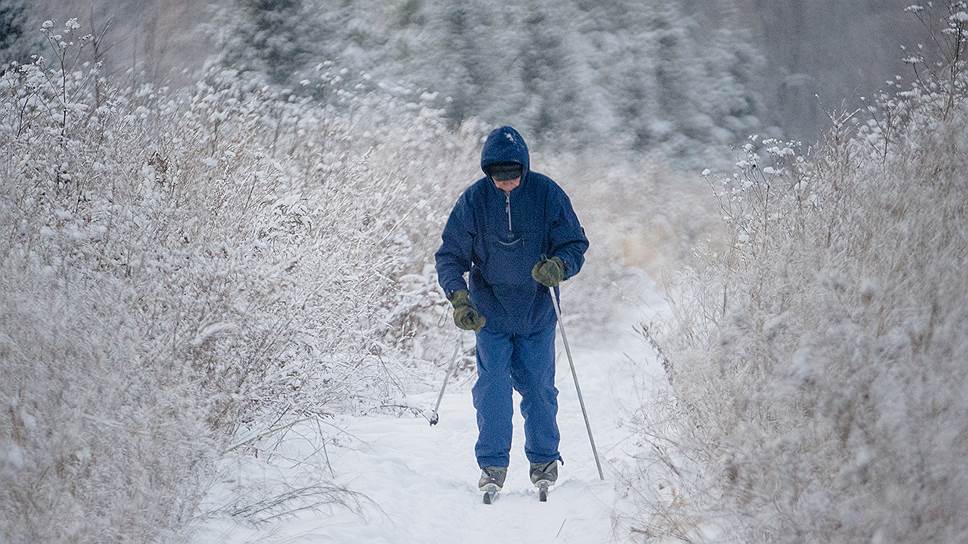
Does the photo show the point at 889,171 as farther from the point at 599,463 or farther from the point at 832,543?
the point at 832,543

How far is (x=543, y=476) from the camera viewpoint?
159 inches

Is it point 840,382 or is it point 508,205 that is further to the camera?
point 508,205

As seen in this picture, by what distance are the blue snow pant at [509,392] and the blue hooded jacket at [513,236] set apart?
0.08 meters

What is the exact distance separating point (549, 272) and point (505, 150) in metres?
0.57

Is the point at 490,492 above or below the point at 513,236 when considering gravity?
below

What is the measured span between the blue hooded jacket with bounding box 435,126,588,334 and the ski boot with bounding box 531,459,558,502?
62 cm

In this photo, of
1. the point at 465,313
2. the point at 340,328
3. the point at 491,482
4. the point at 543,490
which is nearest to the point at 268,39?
the point at 340,328

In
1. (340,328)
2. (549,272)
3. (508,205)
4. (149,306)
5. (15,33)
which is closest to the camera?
(149,306)

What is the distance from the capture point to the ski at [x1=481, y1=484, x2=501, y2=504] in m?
3.98

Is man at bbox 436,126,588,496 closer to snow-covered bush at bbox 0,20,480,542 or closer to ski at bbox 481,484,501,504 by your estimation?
ski at bbox 481,484,501,504

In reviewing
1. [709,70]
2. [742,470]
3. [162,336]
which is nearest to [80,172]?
[162,336]

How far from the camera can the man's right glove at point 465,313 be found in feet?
12.8

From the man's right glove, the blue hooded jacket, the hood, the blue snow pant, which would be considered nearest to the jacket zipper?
the blue hooded jacket

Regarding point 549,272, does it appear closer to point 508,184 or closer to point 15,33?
point 508,184
